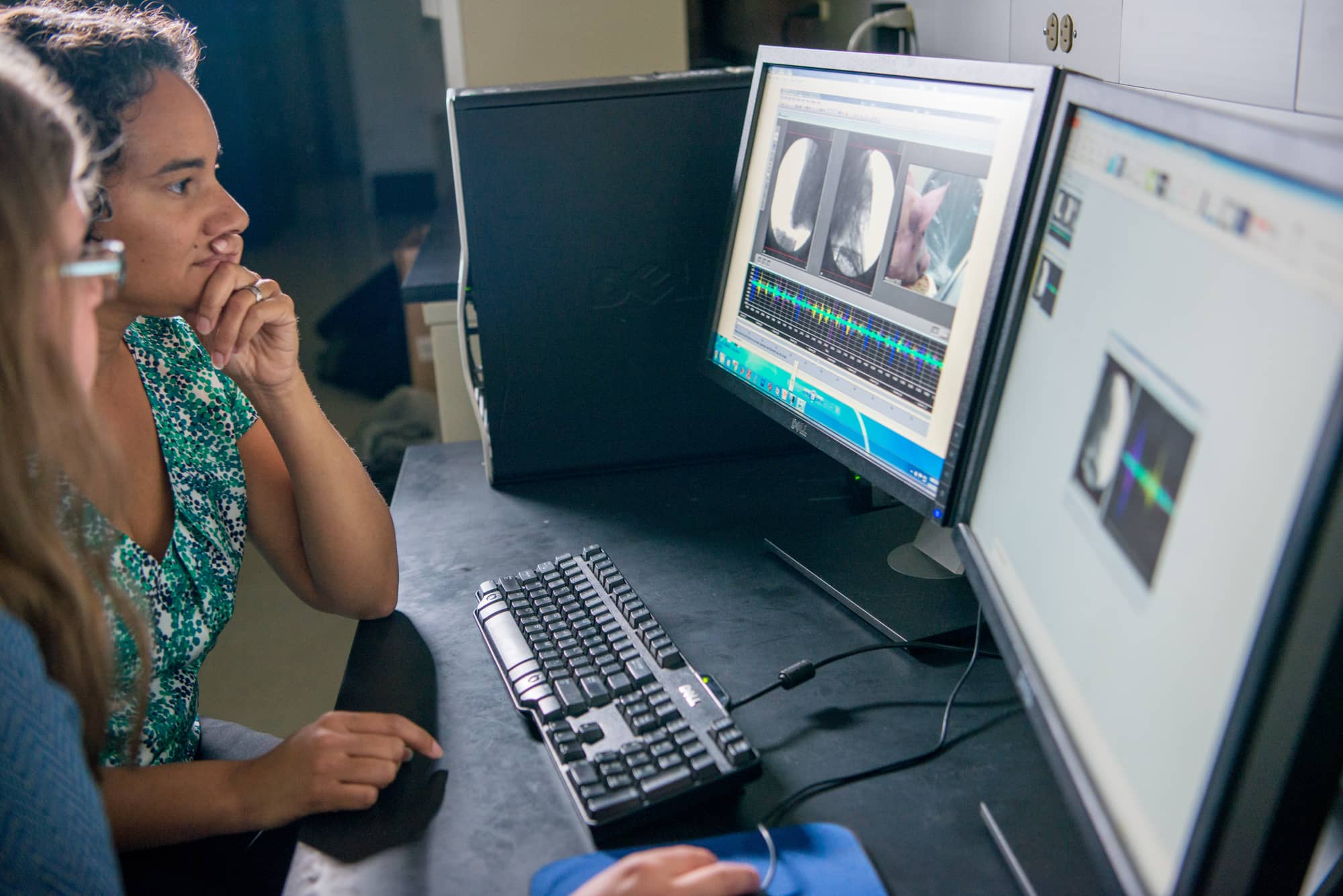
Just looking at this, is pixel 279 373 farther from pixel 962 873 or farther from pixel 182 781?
pixel 962 873

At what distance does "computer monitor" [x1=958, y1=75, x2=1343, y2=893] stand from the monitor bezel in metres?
0.07

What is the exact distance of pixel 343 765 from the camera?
72cm

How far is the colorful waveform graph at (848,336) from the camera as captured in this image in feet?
2.74

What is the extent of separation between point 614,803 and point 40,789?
32 centimetres

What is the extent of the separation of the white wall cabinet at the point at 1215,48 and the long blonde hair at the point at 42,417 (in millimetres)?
855

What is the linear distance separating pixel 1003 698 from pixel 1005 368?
0.25 m

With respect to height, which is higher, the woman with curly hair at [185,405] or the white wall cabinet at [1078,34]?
the white wall cabinet at [1078,34]

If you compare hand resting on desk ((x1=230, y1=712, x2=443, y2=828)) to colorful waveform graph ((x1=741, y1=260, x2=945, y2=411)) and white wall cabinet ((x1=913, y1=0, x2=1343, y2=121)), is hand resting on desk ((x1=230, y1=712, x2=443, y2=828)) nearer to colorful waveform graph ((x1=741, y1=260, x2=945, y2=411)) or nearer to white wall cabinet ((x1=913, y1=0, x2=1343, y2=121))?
colorful waveform graph ((x1=741, y1=260, x2=945, y2=411))

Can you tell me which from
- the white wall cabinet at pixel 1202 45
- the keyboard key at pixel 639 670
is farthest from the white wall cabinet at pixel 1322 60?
the keyboard key at pixel 639 670

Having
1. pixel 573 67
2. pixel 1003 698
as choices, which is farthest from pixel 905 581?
pixel 573 67

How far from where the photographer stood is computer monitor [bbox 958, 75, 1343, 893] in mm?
367

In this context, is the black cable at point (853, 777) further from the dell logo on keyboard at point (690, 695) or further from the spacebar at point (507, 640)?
the spacebar at point (507, 640)

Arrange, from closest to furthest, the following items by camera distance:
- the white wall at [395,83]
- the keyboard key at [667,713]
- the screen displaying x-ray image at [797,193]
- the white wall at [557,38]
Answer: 1. the keyboard key at [667,713]
2. the screen displaying x-ray image at [797,193]
3. the white wall at [557,38]
4. the white wall at [395,83]

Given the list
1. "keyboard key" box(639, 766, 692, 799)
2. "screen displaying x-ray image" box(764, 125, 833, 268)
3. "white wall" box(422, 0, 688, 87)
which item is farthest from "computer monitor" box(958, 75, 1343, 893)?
"white wall" box(422, 0, 688, 87)
